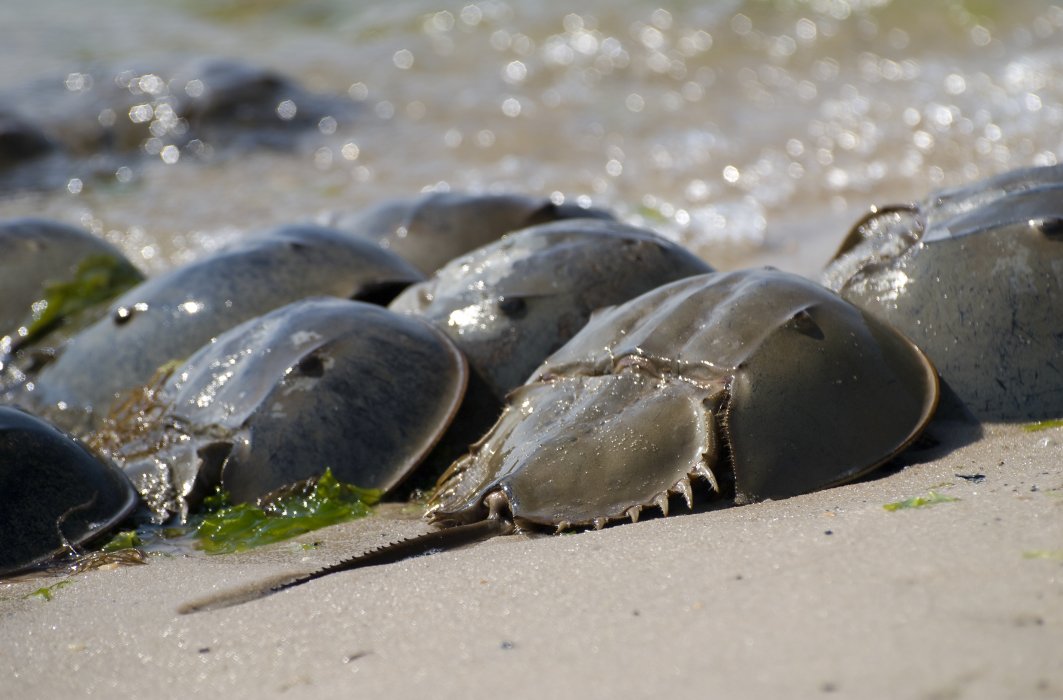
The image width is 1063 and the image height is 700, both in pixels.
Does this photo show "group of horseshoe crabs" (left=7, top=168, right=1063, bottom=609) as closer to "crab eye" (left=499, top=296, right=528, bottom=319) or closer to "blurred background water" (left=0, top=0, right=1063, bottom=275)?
"crab eye" (left=499, top=296, right=528, bottom=319)

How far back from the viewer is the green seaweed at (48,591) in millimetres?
2449

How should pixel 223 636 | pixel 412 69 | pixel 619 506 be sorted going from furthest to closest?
1. pixel 412 69
2. pixel 619 506
3. pixel 223 636

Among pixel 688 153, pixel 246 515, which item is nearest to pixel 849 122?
pixel 688 153

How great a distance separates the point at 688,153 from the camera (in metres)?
7.34

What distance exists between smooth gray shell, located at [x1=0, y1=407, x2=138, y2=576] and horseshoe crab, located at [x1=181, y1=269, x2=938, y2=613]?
2.46ft

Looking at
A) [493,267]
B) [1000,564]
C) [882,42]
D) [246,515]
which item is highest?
[882,42]

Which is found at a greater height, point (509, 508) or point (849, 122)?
point (849, 122)

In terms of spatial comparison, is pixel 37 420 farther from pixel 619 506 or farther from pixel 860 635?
pixel 860 635

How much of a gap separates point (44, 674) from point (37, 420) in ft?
3.35

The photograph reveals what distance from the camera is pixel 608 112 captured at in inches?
331

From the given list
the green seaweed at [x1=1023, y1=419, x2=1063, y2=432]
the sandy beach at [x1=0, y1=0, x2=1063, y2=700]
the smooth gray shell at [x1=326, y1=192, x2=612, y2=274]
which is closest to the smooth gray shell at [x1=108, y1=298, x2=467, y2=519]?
the sandy beach at [x1=0, y1=0, x2=1063, y2=700]

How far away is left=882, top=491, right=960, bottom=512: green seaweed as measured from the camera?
2172mm

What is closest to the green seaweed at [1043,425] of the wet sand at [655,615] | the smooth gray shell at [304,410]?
the wet sand at [655,615]

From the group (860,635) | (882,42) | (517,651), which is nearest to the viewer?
(860,635)
